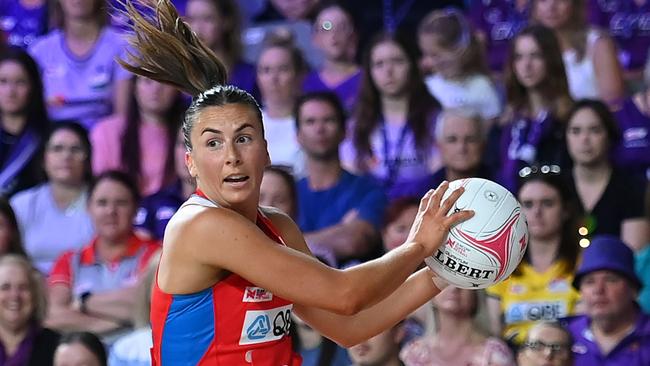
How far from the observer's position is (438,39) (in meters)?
8.00

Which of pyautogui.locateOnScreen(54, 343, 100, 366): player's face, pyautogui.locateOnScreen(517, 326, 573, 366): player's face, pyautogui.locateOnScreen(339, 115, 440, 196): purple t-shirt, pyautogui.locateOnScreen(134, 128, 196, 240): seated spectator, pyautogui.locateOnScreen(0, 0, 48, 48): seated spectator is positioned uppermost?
pyautogui.locateOnScreen(0, 0, 48, 48): seated spectator

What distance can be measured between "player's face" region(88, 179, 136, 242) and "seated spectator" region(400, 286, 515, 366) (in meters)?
1.78

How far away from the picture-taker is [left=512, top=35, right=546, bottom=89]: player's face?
742cm

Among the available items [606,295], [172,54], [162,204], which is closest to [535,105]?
[606,295]

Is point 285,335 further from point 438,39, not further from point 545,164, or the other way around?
point 438,39

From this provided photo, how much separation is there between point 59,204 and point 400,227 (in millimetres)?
2082

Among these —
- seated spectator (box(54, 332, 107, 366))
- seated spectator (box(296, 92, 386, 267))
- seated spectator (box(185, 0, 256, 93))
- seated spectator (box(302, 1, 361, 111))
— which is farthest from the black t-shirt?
seated spectator (box(54, 332, 107, 366))

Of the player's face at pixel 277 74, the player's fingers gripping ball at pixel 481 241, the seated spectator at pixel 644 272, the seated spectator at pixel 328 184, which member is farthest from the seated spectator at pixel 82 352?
the player's fingers gripping ball at pixel 481 241

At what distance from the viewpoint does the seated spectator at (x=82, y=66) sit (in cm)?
838

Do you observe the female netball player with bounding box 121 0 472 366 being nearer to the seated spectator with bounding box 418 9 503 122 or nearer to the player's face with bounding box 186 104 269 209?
the player's face with bounding box 186 104 269 209

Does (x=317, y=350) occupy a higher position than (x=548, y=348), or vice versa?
(x=548, y=348)

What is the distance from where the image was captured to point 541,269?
22.2 ft

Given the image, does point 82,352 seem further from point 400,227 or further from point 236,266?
point 236,266

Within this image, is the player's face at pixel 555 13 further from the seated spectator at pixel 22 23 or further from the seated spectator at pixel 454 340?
the seated spectator at pixel 22 23
